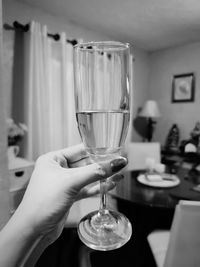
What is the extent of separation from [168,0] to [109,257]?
2497 millimetres

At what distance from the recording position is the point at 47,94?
92.4 inches

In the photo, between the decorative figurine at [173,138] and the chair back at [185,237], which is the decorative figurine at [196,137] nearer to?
the decorative figurine at [173,138]

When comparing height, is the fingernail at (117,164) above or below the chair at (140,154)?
above

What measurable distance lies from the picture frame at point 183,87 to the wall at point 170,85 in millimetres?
61

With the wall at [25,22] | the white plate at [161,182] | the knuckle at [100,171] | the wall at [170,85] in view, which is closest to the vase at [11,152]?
the wall at [25,22]

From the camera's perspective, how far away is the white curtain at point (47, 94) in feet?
7.24

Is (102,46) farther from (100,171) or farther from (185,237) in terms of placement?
(185,237)

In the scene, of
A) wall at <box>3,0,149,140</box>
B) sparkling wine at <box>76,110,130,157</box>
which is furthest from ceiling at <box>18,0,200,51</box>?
sparkling wine at <box>76,110,130,157</box>

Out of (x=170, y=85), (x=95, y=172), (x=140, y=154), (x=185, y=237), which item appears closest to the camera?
→ (x=95, y=172)

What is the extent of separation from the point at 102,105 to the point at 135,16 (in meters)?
2.41

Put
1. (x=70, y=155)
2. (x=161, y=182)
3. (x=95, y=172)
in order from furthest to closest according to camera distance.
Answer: (x=161, y=182) < (x=70, y=155) < (x=95, y=172)

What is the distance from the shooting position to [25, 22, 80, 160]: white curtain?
221 cm

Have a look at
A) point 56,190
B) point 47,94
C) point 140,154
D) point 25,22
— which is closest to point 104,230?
point 56,190

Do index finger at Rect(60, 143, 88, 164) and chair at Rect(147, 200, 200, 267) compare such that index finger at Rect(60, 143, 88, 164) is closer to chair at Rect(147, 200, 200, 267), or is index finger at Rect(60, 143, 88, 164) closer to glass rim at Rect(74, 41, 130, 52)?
glass rim at Rect(74, 41, 130, 52)
